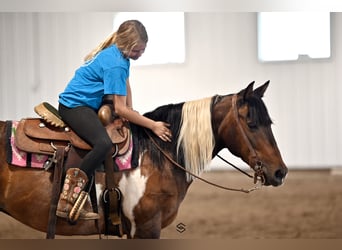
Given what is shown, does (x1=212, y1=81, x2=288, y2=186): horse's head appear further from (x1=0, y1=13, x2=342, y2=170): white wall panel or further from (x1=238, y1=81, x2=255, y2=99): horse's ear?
(x1=0, y1=13, x2=342, y2=170): white wall panel

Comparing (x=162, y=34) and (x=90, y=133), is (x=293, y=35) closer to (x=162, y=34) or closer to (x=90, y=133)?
(x=162, y=34)

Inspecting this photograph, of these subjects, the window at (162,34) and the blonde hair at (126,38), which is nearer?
the blonde hair at (126,38)

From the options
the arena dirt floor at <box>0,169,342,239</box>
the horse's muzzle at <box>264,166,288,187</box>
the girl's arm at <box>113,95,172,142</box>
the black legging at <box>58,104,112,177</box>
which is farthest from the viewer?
the arena dirt floor at <box>0,169,342,239</box>

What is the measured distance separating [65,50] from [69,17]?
0.56 ft

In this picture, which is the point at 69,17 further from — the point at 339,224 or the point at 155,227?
the point at 339,224

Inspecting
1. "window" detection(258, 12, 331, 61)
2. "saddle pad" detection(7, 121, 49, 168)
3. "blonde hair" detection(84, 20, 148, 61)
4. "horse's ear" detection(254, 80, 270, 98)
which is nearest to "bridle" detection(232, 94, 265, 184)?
"horse's ear" detection(254, 80, 270, 98)

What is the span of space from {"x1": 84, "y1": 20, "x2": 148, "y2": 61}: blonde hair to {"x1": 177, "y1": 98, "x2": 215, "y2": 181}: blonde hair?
1.28ft

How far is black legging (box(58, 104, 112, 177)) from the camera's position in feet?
6.77

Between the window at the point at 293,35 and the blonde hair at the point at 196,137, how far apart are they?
51 cm

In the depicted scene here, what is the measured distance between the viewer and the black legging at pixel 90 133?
206 cm

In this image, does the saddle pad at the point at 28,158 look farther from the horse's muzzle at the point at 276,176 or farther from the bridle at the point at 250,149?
the horse's muzzle at the point at 276,176
